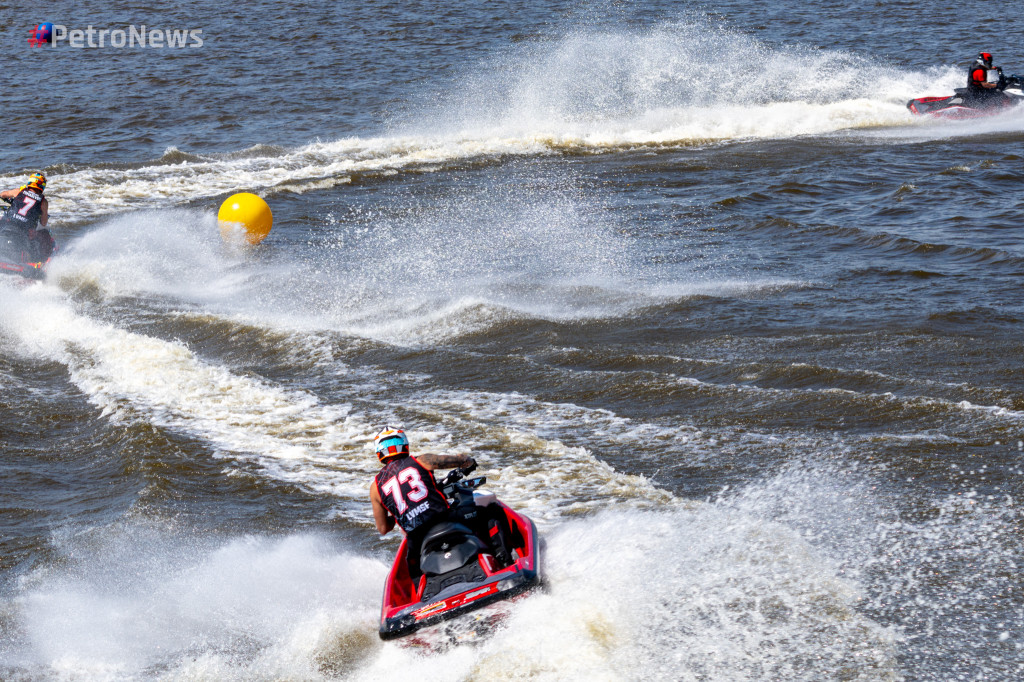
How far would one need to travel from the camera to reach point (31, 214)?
1527 centimetres

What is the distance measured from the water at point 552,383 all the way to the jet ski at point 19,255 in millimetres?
289

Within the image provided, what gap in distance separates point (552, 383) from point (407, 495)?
383 centimetres

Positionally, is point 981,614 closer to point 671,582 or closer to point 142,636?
point 671,582

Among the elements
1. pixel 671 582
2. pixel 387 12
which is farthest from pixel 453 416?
pixel 387 12

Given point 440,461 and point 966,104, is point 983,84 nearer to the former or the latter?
point 966,104

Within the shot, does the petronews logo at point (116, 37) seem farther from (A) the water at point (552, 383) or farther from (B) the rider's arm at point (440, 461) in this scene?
(B) the rider's arm at point (440, 461)

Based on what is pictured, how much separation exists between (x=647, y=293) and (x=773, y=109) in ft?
40.4

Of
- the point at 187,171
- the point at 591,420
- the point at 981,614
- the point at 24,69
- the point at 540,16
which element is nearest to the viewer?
the point at 981,614

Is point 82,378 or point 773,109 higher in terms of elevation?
point 773,109

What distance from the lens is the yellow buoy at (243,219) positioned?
629 inches

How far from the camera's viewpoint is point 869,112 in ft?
76.3

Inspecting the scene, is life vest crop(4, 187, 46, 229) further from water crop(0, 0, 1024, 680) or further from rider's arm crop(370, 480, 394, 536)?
rider's arm crop(370, 480, 394, 536)

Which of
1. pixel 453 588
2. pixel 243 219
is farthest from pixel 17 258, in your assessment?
pixel 453 588

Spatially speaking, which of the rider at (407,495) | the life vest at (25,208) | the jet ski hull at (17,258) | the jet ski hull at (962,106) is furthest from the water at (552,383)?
the life vest at (25,208)
